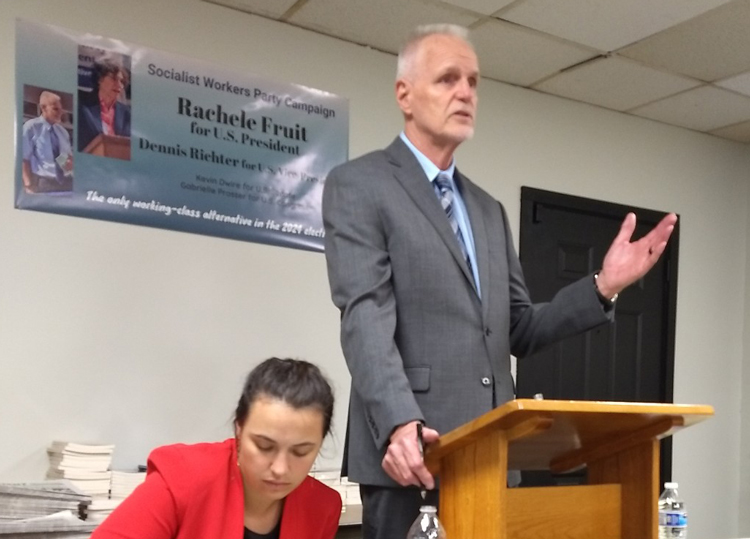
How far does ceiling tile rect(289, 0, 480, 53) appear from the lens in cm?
309

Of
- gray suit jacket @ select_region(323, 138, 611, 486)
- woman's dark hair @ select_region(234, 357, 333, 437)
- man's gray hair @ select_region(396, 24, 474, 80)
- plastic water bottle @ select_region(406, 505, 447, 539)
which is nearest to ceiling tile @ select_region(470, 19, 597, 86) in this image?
man's gray hair @ select_region(396, 24, 474, 80)

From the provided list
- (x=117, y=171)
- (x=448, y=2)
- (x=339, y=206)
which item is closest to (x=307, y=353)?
(x=117, y=171)

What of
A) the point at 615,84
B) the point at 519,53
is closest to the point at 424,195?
the point at 519,53

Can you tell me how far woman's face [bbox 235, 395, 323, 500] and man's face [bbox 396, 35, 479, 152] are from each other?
616mm

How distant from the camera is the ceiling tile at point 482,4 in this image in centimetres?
303

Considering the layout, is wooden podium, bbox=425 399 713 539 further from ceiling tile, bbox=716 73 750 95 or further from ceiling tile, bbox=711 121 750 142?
ceiling tile, bbox=711 121 750 142

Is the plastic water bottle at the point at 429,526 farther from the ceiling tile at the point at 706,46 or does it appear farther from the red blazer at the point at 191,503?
the ceiling tile at the point at 706,46

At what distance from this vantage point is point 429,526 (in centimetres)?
130

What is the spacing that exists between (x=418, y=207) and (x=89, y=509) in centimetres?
153

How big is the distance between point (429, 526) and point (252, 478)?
360 mm

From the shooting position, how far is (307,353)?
3279 millimetres

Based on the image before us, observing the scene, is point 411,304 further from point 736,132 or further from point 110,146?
point 736,132

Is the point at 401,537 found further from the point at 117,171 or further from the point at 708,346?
the point at 708,346

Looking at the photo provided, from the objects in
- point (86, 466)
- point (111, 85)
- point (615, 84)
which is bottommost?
point (86, 466)
